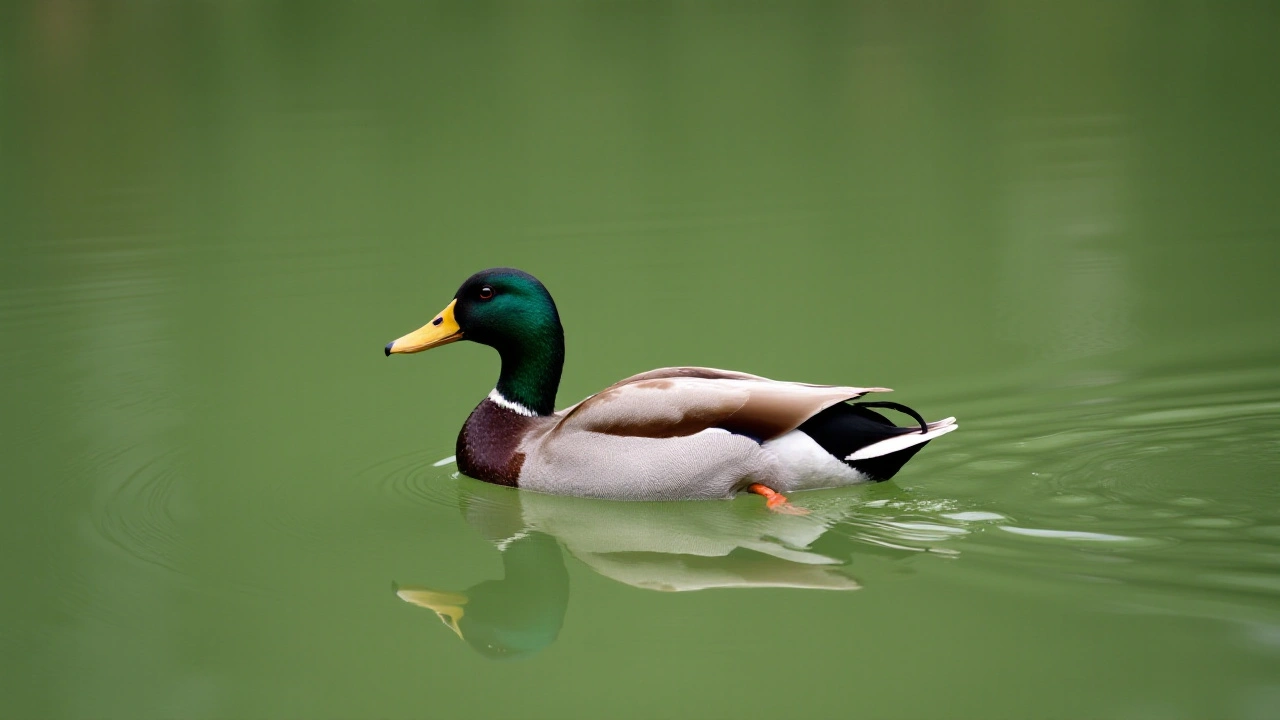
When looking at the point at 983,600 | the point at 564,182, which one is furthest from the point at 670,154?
the point at 983,600

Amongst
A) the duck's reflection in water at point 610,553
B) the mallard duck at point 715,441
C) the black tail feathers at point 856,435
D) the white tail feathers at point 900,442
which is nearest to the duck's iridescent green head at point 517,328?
the mallard duck at point 715,441

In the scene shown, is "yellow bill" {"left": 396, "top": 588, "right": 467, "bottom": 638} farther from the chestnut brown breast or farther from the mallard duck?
the chestnut brown breast

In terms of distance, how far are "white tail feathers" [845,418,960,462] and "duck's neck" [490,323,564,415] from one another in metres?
1.45

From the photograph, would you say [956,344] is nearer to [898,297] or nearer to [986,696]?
[898,297]

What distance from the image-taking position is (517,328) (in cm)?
685

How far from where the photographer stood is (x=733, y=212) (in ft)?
42.0

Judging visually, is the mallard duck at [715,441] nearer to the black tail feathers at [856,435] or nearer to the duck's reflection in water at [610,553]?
the black tail feathers at [856,435]

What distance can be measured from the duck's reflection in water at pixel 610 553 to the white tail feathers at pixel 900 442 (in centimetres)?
22

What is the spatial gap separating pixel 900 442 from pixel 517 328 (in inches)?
71.0

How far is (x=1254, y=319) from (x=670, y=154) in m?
8.36

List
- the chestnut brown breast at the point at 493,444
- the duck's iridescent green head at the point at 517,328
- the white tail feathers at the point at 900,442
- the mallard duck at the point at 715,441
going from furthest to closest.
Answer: the duck's iridescent green head at the point at 517,328, the chestnut brown breast at the point at 493,444, the mallard duck at the point at 715,441, the white tail feathers at the point at 900,442

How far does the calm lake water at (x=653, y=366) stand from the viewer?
15.5ft

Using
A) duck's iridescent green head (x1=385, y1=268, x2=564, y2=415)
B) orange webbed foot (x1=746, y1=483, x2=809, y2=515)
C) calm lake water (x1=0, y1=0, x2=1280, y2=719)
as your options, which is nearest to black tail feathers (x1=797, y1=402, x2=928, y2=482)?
calm lake water (x1=0, y1=0, x2=1280, y2=719)

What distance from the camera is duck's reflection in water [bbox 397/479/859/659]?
207 inches
